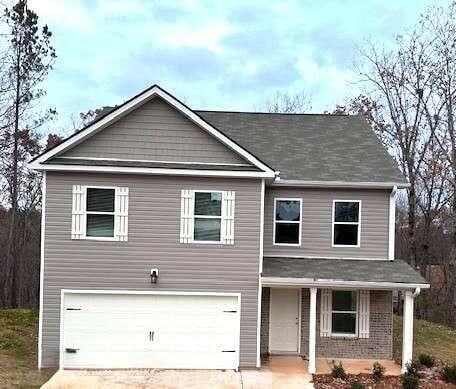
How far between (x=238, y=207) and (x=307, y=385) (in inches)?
187

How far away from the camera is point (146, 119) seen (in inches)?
584

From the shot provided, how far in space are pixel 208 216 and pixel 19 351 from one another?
276 inches

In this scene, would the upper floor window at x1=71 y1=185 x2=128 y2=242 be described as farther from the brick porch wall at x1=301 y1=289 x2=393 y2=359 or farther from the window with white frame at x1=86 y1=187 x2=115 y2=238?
the brick porch wall at x1=301 y1=289 x2=393 y2=359

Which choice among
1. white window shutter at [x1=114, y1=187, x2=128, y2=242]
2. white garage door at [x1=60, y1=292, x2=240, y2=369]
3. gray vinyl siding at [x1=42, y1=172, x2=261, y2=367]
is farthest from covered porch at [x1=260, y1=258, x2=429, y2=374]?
white window shutter at [x1=114, y1=187, x2=128, y2=242]

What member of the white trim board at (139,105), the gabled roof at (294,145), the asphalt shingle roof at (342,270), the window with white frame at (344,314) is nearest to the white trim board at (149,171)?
the gabled roof at (294,145)

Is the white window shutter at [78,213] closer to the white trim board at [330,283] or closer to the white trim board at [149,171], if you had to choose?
the white trim board at [149,171]

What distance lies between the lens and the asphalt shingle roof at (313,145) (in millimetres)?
16703

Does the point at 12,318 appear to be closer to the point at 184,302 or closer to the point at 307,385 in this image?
the point at 184,302

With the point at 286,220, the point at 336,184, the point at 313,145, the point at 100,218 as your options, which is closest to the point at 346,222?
the point at 336,184

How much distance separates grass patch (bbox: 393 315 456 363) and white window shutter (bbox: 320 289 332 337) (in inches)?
85.4

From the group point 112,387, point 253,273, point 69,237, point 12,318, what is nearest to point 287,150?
point 253,273

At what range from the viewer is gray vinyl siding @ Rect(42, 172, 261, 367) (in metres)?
14.6

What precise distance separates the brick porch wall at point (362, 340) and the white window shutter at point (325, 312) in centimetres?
12

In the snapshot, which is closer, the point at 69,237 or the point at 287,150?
the point at 69,237
